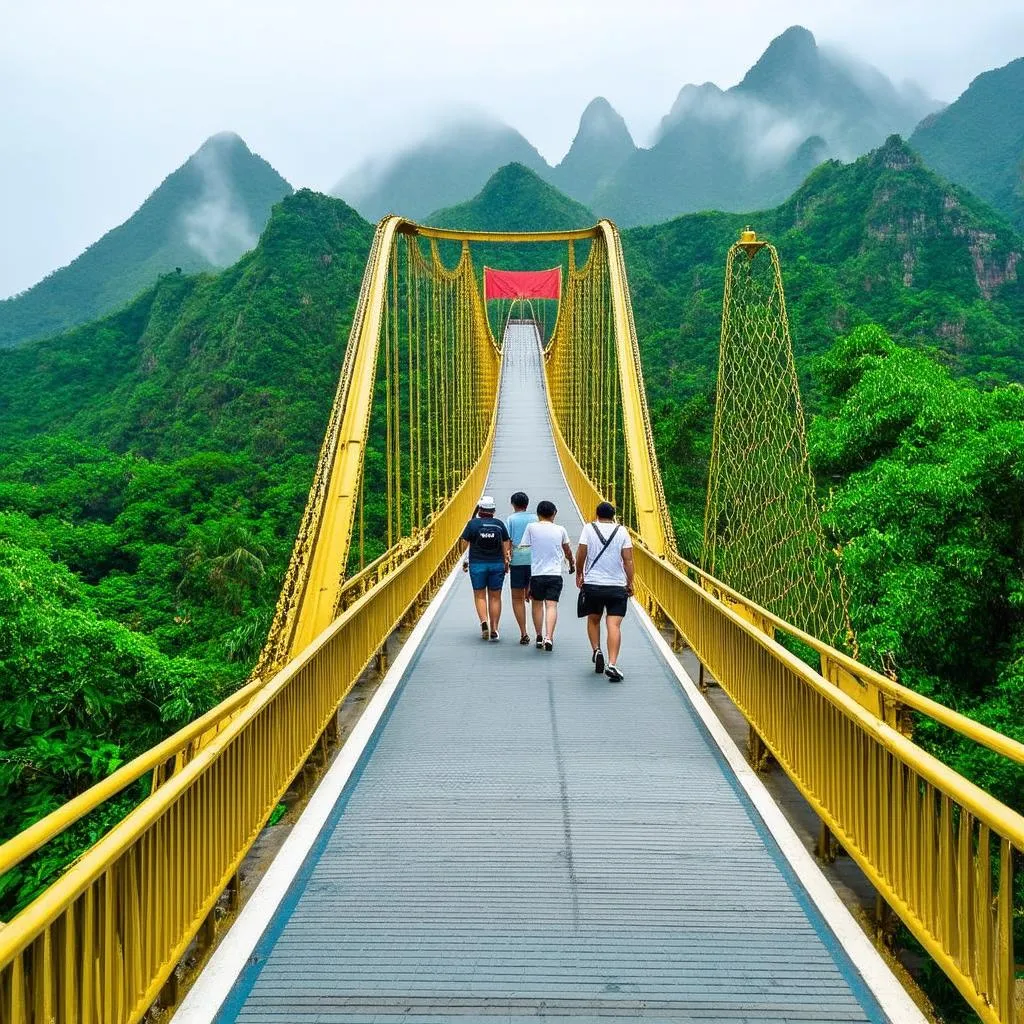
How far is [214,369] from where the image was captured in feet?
205

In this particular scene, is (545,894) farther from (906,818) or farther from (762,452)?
(762,452)

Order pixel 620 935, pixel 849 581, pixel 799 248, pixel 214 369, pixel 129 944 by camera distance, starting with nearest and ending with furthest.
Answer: pixel 129 944
pixel 620 935
pixel 849 581
pixel 214 369
pixel 799 248

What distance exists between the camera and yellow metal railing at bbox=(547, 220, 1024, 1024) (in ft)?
7.93

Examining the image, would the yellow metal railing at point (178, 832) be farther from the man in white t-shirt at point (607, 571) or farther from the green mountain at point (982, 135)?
the green mountain at point (982, 135)

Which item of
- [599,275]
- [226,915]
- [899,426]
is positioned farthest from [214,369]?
[226,915]

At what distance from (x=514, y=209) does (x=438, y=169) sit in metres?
67.3

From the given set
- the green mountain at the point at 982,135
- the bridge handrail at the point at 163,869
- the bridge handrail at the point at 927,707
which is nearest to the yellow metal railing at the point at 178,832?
the bridge handrail at the point at 163,869

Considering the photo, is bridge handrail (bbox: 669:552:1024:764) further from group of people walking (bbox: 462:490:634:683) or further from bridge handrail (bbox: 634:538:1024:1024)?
group of people walking (bbox: 462:490:634:683)

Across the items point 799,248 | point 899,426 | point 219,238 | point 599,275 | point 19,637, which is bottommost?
point 19,637

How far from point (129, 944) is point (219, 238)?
427 ft

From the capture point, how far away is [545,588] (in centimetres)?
823

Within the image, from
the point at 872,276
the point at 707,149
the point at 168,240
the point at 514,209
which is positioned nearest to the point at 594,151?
the point at 707,149

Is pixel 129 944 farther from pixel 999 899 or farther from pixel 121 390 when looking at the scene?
pixel 121 390

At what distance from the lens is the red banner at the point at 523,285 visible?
66.6 meters
